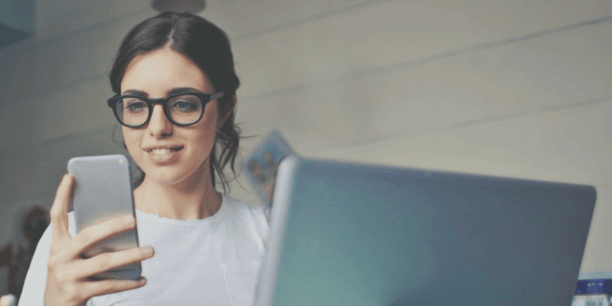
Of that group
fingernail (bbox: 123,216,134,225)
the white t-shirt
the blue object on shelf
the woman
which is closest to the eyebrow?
the woman

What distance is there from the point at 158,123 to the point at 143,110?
0.16ft

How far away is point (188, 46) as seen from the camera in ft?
3.55

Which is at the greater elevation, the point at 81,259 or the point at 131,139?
the point at 131,139

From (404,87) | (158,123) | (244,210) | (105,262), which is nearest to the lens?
(105,262)

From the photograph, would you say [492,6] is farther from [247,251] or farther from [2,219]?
[2,219]

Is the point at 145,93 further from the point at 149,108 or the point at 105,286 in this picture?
the point at 105,286

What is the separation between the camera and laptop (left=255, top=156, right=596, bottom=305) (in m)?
0.51

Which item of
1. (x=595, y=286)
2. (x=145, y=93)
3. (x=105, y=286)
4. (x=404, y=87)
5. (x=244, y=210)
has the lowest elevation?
(x=595, y=286)

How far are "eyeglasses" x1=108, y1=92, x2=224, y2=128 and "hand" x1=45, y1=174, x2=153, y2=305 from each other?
31 centimetres

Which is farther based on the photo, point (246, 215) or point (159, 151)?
point (246, 215)

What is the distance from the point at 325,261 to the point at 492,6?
161 centimetres

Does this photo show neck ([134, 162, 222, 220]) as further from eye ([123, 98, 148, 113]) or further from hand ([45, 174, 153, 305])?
hand ([45, 174, 153, 305])

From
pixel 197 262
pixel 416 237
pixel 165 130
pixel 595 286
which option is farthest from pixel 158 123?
pixel 595 286

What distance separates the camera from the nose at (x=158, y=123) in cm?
100
